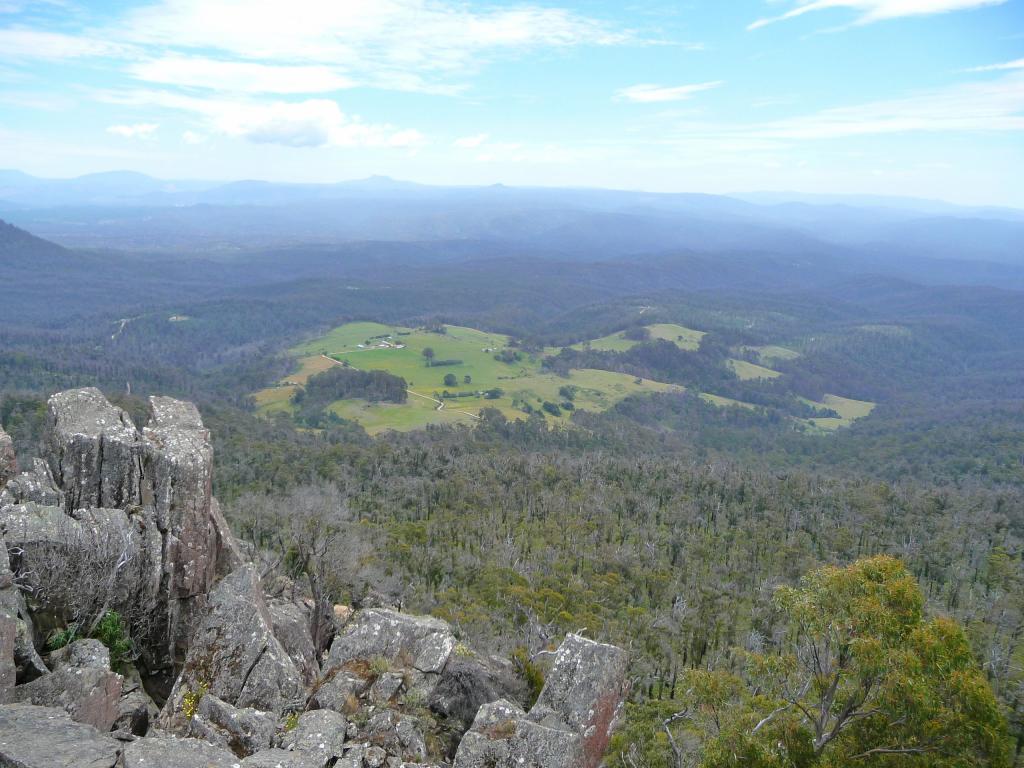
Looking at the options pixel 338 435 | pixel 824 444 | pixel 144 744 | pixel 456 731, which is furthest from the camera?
pixel 824 444

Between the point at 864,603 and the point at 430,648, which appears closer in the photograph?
the point at 864,603

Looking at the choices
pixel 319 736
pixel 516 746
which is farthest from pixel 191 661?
pixel 516 746

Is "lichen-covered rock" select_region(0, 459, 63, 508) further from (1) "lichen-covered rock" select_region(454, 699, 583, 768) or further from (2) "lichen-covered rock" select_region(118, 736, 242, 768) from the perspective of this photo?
(1) "lichen-covered rock" select_region(454, 699, 583, 768)

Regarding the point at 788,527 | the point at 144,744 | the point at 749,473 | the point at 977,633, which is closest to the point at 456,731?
the point at 144,744

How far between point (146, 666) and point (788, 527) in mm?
85370

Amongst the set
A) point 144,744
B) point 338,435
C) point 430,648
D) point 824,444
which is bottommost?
point 824,444

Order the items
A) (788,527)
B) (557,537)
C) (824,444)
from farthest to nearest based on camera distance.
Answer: (824,444) < (788,527) < (557,537)

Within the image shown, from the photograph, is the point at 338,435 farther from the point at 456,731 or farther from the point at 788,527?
the point at 456,731

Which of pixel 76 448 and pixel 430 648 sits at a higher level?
pixel 76 448

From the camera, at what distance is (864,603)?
17281 mm

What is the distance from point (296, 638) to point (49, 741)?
8.35m

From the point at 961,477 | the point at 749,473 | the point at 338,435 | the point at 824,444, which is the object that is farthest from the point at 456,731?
the point at 824,444

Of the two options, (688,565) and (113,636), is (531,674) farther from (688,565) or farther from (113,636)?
(688,565)

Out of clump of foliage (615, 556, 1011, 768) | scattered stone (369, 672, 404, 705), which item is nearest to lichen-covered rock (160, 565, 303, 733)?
scattered stone (369, 672, 404, 705)
